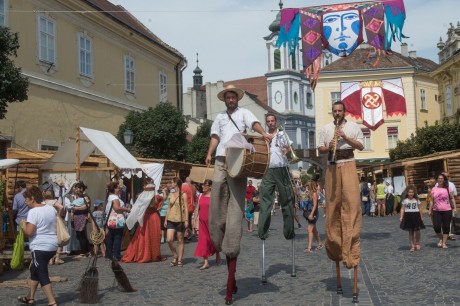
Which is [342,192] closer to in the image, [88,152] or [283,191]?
[283,191]

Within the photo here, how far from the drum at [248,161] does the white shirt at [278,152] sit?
79.5 inches

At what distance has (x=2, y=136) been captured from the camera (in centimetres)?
2038

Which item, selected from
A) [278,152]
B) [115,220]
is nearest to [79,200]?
[115,220]

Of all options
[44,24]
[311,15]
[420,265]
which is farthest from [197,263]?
[44,24]

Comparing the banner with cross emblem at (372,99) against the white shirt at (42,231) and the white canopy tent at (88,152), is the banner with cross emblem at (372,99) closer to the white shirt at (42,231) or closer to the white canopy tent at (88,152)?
the white canopy tent at (88,152)

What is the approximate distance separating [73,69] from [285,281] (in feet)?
61.5

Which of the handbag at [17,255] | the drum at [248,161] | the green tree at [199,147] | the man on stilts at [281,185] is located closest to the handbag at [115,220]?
the handbag at [17,255]

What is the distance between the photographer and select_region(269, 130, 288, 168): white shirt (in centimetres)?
957

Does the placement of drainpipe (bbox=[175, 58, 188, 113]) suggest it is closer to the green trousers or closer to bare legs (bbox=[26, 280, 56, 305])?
the green trousers

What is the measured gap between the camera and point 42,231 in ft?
25.2

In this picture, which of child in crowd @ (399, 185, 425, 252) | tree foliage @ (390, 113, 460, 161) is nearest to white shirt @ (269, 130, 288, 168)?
child in crowd @ (399, 185, 425, 252)

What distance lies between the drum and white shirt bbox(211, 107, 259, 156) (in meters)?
0.31

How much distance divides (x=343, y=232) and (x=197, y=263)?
5.50m

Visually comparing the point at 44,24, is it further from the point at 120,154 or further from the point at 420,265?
the point at 420,265
